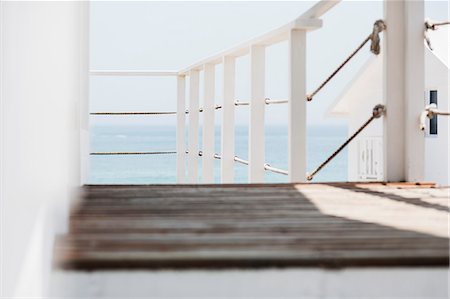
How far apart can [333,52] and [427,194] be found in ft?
67.9

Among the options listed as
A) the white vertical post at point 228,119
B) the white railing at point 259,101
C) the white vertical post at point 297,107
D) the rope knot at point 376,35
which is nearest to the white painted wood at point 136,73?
the white railing at point 259,101

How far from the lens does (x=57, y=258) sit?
40.3 inches

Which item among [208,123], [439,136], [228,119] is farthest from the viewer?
[439,136]

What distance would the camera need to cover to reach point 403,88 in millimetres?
2092

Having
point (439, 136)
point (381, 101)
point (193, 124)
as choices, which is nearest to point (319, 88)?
point (193, 124)

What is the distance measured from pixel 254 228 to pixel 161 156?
17.1m

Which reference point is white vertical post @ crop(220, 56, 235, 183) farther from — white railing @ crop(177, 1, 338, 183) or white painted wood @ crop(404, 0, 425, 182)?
white painted wood @ crop(404, 0, 425, 182)

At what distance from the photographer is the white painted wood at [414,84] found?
206 centimetres

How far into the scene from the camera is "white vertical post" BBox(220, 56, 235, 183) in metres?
3.05

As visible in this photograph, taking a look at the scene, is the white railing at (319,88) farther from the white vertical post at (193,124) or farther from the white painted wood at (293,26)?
the white vertical post at (193,124)

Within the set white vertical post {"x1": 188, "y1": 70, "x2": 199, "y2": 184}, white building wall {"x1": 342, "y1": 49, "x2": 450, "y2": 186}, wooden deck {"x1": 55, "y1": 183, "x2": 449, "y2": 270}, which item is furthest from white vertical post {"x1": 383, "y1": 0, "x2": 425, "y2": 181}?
white building wall {"x1": 342, "y1": 49, "x2": 450, "y2": 186}

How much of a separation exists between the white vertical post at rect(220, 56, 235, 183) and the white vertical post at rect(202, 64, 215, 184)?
1.58 feet

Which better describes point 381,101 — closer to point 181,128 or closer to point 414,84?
point 181,128

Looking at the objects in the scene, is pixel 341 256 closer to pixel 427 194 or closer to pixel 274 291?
pixel 274 291
